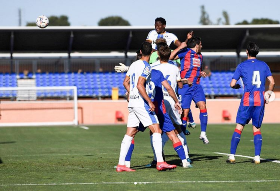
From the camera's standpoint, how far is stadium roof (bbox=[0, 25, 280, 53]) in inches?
1494

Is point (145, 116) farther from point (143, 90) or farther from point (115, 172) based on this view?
point (115, 172)

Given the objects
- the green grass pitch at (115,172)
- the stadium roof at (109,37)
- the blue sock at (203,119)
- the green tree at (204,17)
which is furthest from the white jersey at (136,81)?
the green tree at (204,17)

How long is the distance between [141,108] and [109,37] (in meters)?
29.5

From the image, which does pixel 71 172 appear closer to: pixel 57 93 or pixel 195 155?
pixel 195 155

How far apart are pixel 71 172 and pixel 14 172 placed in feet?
3.42

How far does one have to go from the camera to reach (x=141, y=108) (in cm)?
995

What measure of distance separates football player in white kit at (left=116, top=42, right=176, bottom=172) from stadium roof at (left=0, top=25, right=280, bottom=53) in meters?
27.5

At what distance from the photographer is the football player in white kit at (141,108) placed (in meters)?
9.84

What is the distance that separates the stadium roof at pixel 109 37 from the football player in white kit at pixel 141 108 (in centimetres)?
2749

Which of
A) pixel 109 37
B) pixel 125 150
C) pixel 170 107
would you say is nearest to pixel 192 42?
pixel 170 107

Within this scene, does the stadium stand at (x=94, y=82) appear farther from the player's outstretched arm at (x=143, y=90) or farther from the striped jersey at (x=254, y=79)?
the player's outstretched arm at (x=143, y=90)

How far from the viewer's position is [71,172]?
1025cm

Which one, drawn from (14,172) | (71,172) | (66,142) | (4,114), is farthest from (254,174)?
(4,114)

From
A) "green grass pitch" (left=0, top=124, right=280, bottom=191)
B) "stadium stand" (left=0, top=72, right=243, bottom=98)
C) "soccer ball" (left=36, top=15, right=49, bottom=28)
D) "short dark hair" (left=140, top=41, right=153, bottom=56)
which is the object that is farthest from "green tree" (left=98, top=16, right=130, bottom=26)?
"short dark hair" (left=140, top=41, right=153, bottom=56)
